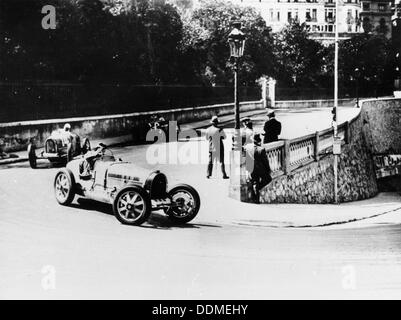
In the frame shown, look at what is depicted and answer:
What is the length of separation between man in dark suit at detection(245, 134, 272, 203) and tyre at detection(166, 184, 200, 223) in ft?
10.4

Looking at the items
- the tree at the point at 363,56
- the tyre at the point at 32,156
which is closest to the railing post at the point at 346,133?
the tree at the point at 363,56

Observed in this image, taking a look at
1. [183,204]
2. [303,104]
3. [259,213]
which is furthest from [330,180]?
[183,204]

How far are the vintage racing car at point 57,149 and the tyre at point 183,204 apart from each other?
3.62 m

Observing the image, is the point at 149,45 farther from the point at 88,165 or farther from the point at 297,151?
the point at 297,151

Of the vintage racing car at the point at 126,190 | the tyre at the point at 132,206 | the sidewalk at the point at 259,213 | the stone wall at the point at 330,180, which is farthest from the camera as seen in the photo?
the stone wall at the point at 330,180

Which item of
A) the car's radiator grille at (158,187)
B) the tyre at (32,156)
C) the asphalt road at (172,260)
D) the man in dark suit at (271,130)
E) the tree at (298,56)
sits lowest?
the asphalt road at (172,260)

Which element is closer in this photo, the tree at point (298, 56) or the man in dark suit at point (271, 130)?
the tree at point (298, 56)

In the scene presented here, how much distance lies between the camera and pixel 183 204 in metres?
10.3

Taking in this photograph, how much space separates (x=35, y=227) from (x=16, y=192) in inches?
71.9

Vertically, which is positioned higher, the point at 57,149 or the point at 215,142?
the point at 215,142

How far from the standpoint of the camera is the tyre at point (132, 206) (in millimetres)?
9773

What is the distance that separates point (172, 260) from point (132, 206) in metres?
1.41

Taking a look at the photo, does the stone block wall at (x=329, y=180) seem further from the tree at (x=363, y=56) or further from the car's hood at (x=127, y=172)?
the car's hood at (x=127, y=172)
